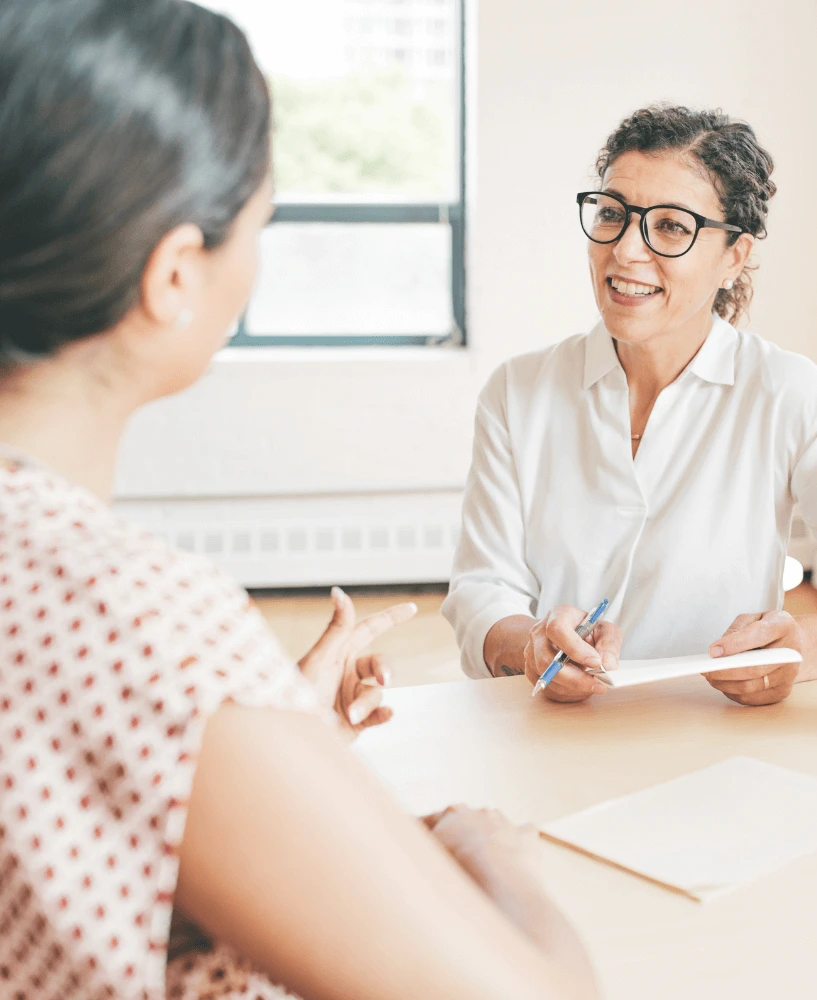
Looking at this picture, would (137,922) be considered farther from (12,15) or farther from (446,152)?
(446,152)

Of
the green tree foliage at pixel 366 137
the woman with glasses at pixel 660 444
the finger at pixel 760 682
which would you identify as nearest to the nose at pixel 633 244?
the woman with glasses at pixel 660 444

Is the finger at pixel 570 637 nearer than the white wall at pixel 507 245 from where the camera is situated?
Yes

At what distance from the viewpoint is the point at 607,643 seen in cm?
136

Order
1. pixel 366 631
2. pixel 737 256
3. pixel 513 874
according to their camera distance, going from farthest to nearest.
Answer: pixel 737 256 < pixel 366 631 < pixel 513 874

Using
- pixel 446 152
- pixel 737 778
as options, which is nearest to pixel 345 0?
pixel 446 152

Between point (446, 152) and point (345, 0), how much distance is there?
2.19 ft

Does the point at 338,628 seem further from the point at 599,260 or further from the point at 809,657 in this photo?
the point at 599,260

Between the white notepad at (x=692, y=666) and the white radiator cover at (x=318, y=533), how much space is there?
9.49 feet

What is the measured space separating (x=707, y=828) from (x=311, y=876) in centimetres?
Result: 60

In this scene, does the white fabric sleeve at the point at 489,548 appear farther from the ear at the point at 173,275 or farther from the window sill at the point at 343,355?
the window sill at the point at 343,355

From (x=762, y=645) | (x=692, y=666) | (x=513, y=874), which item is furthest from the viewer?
(x=762, y=645)

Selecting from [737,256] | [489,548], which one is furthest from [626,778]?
[737,256]

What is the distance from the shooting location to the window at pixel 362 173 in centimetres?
416

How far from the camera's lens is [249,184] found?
0.66 metres
